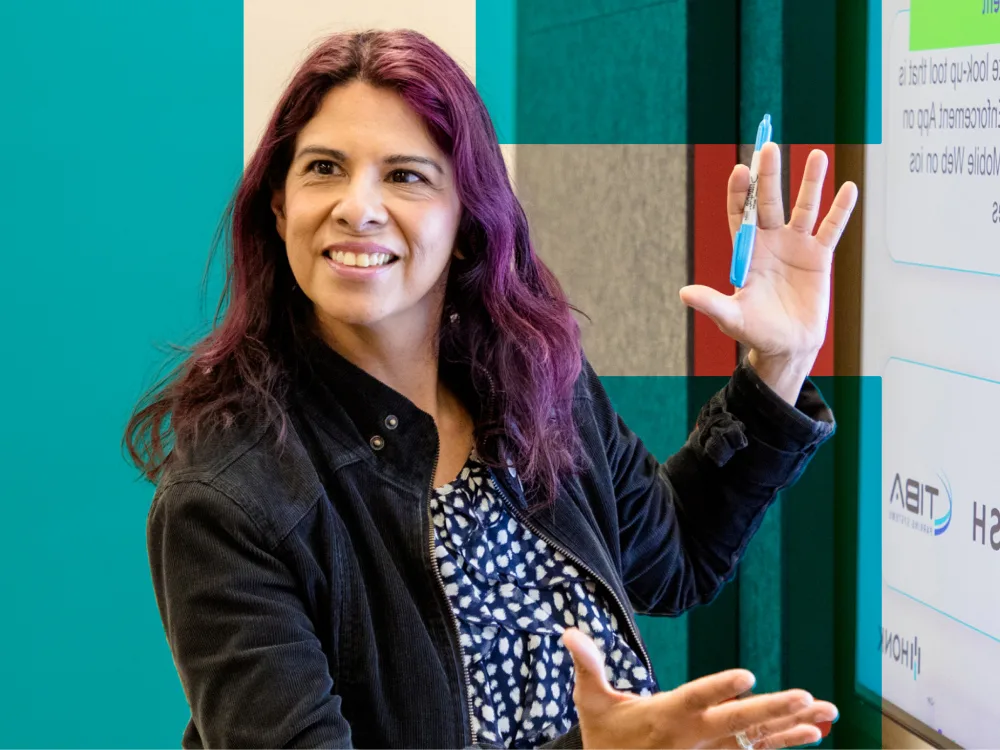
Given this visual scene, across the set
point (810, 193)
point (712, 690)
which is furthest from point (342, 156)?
point (712, 690)

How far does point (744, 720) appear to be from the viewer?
1163 millimetres

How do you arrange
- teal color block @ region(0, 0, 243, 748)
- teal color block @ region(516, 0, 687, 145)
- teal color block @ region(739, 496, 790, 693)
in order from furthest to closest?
teal color block @ region(739, 496, 790, 693) → teal color block @ region(516, 0, 687, 145) → teal color block @ region(0, 0, 243, 748)

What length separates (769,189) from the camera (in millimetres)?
1769

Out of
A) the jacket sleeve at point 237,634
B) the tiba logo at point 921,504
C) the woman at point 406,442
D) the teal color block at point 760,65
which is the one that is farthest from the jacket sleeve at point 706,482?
the teal color block at point 760,65

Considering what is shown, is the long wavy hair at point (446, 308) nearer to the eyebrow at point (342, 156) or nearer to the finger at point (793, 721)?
the eyebrow at point (342, 156)

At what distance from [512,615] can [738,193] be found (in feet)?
2.11

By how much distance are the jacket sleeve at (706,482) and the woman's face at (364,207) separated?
16.4 inches

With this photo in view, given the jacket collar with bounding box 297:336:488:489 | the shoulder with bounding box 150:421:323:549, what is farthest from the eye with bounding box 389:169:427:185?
the shoulder with bounding box 150:421:323:549

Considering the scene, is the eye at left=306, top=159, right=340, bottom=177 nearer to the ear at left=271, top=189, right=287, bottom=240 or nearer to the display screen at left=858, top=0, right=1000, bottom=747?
the ear at left=271, top=189, right=287, bottom=240

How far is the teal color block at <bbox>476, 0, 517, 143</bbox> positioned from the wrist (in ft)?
2.64

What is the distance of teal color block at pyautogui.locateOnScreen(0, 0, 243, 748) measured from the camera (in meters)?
2.23

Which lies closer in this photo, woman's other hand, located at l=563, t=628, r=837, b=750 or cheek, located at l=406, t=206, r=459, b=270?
woman's other hand, located at l=563, t=628, r=837, b=750

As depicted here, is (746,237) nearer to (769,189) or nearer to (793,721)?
(769,189)

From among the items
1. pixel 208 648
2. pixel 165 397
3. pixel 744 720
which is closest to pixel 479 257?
pixel 165 397
